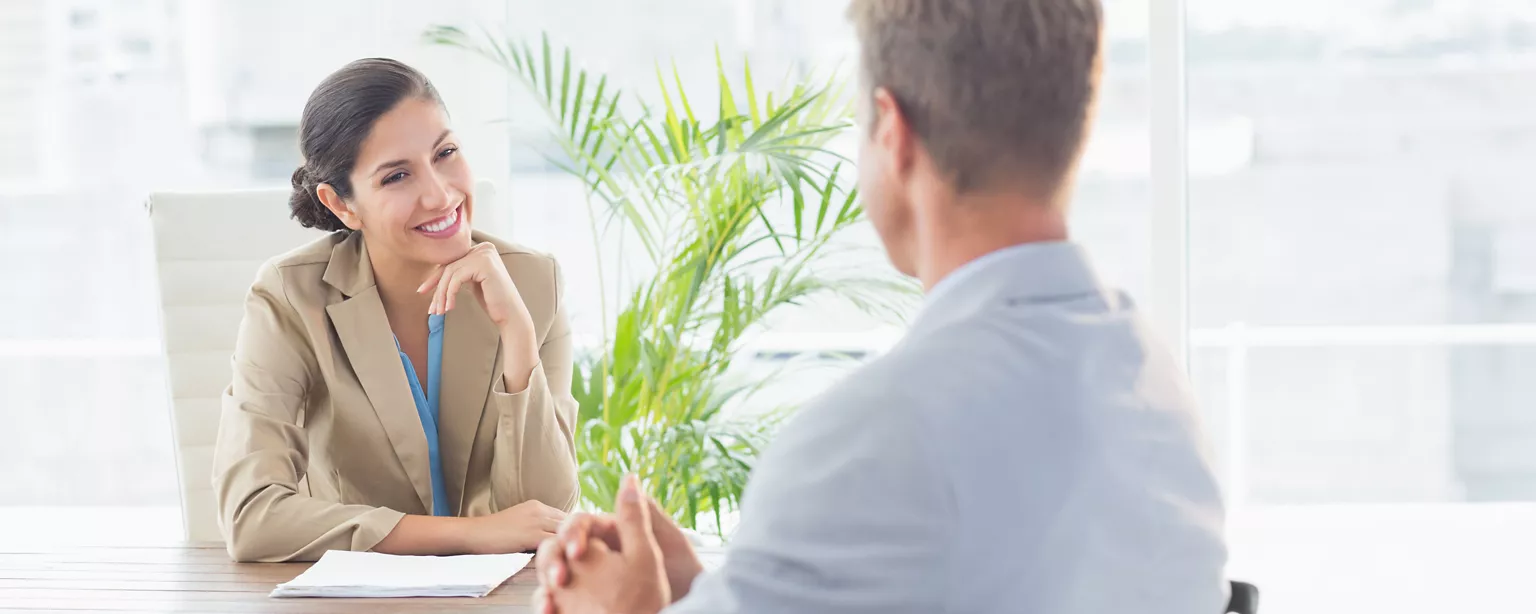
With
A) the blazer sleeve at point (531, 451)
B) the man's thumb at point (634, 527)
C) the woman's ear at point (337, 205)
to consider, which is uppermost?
the woman's ear at point (337, 205)

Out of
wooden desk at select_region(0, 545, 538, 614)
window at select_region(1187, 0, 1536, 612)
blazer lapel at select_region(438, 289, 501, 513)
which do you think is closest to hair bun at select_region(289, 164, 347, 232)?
blazer lapel at select_region(438, 289, 501, 513)

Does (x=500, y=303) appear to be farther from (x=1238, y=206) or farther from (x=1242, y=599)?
(x=1238, y=206)

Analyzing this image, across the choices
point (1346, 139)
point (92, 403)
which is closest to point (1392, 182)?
point (1346, 139)

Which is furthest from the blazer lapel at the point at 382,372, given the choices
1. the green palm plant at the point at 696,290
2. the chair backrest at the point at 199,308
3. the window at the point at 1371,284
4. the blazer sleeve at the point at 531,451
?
the window at the point at 1371,284

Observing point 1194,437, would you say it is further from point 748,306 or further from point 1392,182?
point 1392,182

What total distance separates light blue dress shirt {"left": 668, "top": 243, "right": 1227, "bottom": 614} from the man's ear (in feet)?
0.25

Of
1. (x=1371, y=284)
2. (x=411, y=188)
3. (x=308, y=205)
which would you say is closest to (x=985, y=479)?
(x=411, y=188)

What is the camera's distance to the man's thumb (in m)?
0.91

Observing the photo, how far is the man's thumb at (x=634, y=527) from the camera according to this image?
91 centimetres

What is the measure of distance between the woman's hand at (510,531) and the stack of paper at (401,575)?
1.1 inches

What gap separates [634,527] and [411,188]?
3.62ft

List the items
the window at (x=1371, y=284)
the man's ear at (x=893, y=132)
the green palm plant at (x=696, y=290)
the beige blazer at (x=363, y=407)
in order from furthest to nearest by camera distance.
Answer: the window at (x=1371, y=284)
the green palm plant at (x=696, y=290)
the beige blazer at (x=363, y=407)
the man's ear at (x=893, y=132)

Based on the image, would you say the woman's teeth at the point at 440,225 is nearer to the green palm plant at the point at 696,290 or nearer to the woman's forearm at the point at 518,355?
the woman's forearm at the point at 518,355

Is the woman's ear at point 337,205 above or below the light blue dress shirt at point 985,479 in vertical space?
above
